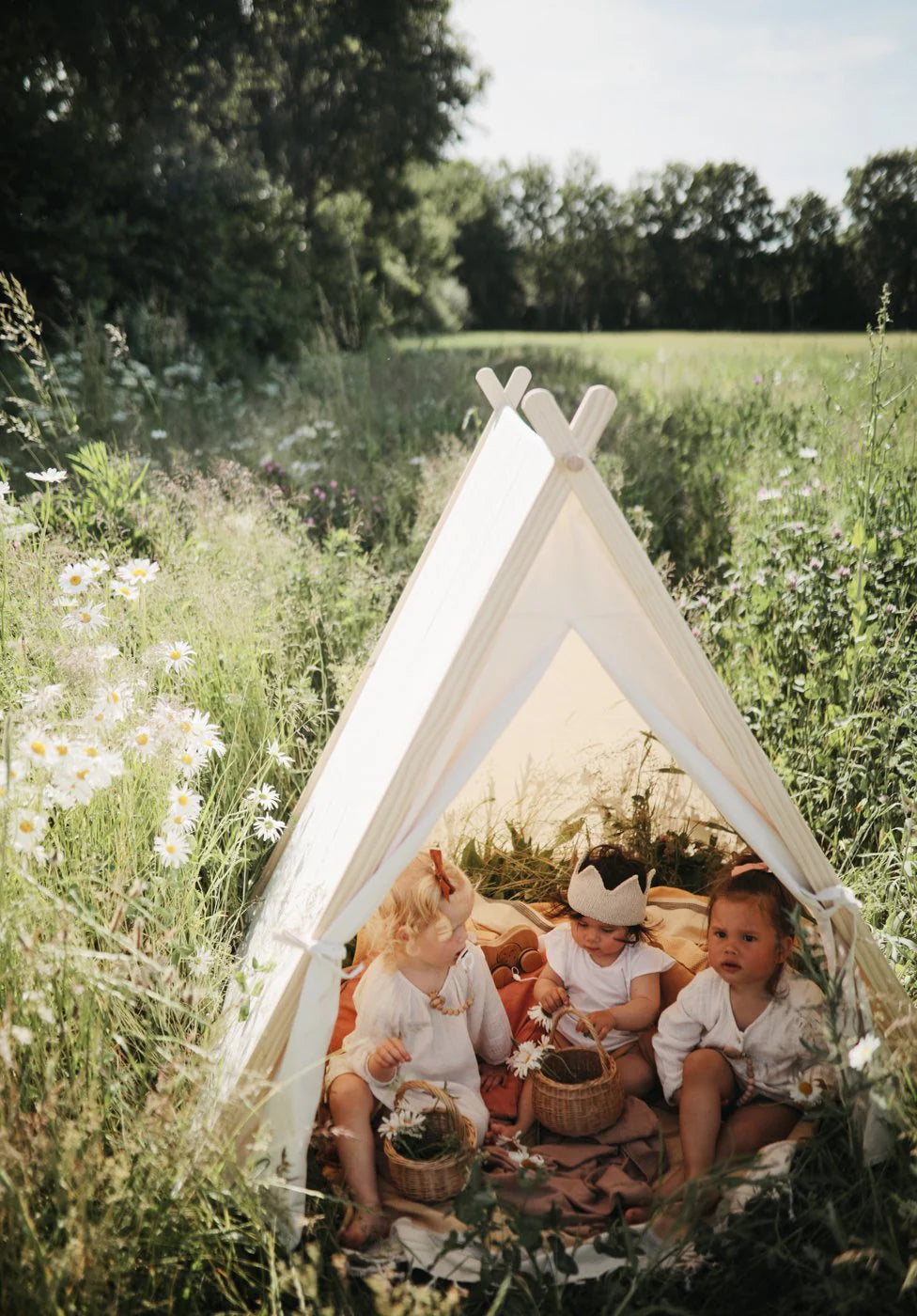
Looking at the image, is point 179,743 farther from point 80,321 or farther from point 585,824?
point 80,321

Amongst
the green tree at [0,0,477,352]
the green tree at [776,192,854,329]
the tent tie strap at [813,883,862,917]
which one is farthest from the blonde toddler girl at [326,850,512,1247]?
the green tree at [776,192,854,329]

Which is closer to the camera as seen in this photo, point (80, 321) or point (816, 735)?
point (816, 735)

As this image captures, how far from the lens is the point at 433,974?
262cm

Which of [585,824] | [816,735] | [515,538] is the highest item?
[515,538]

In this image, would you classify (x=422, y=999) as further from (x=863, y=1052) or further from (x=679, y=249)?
(x=679, y=249)

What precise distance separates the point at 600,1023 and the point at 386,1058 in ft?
2.03

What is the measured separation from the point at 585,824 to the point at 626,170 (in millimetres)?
9596

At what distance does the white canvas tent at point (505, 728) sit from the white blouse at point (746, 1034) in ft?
0.86

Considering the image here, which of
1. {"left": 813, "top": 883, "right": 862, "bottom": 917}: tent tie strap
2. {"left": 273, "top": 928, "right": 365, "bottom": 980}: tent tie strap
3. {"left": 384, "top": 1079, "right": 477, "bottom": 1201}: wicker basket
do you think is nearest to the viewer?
{"left": 273, "top": 928, "right": 365, "bottom": 980}: tent tie strap

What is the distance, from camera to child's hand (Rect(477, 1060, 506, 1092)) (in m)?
2.68

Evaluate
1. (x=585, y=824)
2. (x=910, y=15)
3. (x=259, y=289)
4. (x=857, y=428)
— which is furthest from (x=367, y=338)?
(x=585, y=824)

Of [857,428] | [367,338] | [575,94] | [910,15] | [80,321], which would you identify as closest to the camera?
[857,428]

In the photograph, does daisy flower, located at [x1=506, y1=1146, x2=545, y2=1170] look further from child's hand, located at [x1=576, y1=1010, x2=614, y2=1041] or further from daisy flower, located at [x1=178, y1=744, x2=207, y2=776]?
daisy flower, located at [x1=178, y1=744, x2=207, y2=776]

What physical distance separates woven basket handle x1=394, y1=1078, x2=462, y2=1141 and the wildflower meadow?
0.18 m
